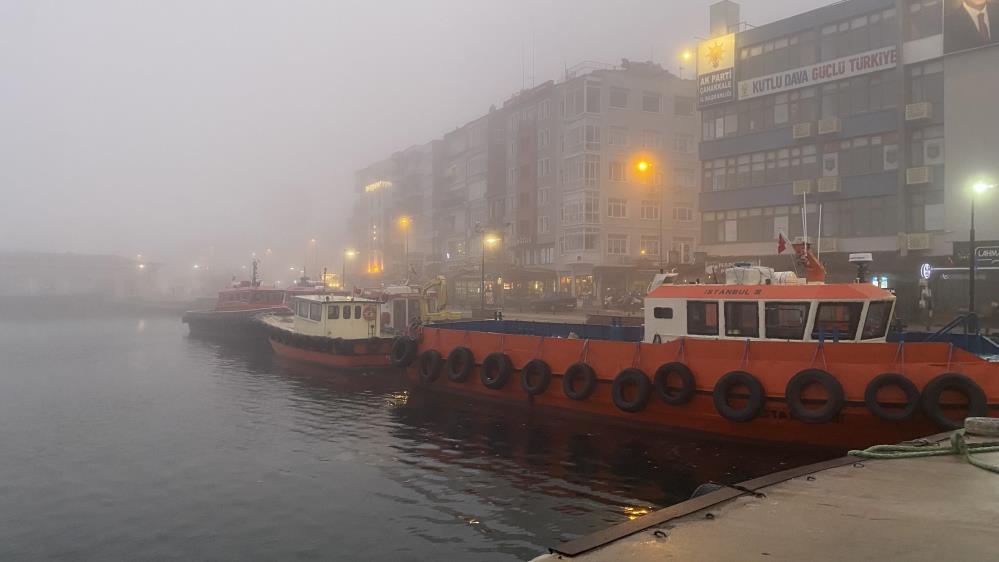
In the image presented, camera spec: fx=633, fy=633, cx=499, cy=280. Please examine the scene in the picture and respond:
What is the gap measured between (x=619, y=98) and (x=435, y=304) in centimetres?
3533

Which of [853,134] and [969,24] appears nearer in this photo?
[969,24]

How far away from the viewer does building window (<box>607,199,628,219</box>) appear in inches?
2234

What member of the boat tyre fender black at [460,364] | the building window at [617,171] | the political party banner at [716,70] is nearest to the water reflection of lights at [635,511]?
the boat tyre fender black at [460,364]

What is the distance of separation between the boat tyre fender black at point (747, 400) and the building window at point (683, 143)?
49975mm

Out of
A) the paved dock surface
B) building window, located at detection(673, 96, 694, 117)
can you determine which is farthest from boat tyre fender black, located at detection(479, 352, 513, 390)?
building window, located at detection(673, 96, 694, 117)

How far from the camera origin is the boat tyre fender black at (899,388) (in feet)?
39.1

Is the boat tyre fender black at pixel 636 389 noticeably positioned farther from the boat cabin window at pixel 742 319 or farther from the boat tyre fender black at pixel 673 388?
the boat cabin window at pixel 742 319

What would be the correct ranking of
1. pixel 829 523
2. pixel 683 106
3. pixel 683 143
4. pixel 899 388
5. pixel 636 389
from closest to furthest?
pixel 829 523
pixel 899 388
pixel 636 389
pixel 683 143
pixel 683 106

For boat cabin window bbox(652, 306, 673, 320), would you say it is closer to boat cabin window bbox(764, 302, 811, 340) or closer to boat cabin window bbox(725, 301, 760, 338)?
boat cabin window bbox(725, 301, 760, 338)

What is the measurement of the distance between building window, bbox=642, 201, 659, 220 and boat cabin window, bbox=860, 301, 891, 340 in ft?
148

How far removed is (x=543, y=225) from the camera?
6209cm

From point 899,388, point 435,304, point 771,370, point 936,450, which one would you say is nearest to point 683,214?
point 435,304

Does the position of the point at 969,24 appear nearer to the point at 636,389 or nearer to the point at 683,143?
the point at 683,143

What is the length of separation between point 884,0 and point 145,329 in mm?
65914
